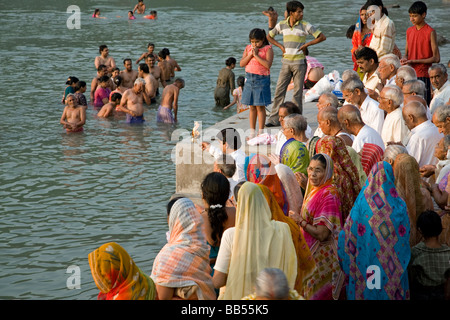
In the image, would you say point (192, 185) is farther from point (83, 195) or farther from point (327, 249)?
point (327, 249)

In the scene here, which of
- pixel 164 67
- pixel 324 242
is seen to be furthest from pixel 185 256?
pixel 164 67

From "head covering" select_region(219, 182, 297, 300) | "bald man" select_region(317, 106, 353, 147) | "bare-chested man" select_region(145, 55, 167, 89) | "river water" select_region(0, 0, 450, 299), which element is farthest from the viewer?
"bare-chested man" select_region(145, 55, 167, 89)

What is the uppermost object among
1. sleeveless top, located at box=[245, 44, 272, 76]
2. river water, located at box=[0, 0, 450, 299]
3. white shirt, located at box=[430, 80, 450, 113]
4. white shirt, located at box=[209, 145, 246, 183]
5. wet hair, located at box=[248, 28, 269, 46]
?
wet hair, located at box=[248, 28, 269, 46]

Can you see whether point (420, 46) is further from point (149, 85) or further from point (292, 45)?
point (149, 85)

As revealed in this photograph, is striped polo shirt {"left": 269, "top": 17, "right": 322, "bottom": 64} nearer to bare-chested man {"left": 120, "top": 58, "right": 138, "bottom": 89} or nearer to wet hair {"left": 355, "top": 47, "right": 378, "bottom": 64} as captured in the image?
wet hair {"left": 355, "top": 47, "right": 378, "bottom": 64}

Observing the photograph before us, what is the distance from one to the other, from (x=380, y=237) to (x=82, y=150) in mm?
9293

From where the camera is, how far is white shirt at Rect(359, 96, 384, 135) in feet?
26.7

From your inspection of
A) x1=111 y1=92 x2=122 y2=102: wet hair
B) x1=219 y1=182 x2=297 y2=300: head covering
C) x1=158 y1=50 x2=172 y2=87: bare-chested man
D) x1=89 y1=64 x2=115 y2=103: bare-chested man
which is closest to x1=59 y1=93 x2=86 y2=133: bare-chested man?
x1=111 y1=92 x2=122 y2=102: wet hair

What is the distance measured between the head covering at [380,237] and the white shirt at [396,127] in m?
2.52

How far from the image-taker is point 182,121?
16156 mm

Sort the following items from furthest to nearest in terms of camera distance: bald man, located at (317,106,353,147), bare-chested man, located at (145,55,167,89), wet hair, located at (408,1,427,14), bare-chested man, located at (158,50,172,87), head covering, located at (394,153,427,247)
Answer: bare-chested man, located at (158,50,172,87) < bare-chested man, located at (145,55,167,89) < wet hair, located at (408,1,427,14) < bald man, located at (317,106,353,147) < head covering, located at (394,153,427,247)

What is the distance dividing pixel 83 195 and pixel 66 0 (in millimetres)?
33262

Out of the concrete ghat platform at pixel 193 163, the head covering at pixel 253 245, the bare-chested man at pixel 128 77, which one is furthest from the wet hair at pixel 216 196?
the bare-chested man at pixel 128 77

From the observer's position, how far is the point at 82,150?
13609 mm
